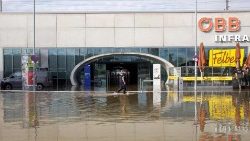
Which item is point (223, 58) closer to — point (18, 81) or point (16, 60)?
point (18, 81)

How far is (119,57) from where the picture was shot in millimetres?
56219

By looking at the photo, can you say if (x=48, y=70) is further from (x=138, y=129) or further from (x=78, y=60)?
(x=138, y=129)

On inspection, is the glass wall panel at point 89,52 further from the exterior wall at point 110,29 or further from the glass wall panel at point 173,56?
the glass wall panel at point 173,56

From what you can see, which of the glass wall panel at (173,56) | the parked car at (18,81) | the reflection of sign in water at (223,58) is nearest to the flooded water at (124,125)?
the reflection of sign in water at (223,58)

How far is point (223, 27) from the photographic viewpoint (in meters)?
51.3

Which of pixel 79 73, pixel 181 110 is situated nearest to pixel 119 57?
pixel 79 73

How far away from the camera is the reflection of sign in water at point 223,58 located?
43938mm

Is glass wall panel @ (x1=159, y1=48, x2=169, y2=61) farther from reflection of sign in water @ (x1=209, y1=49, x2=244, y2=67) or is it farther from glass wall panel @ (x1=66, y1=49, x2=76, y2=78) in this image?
glass wall panel @ (x1=66, y1=49, x2=76, y2=78)

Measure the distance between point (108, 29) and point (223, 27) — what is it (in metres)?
12.1

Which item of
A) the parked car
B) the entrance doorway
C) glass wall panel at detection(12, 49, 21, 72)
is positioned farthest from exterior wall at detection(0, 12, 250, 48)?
the entrance doorway

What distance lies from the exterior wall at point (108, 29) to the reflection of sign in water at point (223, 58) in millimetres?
6696

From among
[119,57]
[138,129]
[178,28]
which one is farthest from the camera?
[119,57]

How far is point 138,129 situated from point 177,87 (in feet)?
89.9

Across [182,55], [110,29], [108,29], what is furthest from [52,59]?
[182,55]
